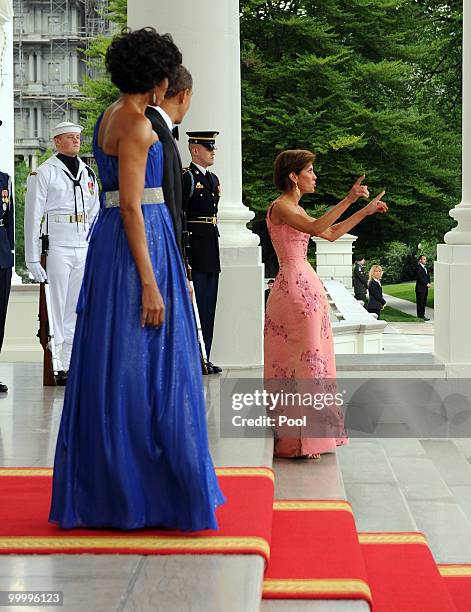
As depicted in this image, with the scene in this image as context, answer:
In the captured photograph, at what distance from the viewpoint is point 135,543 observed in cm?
568

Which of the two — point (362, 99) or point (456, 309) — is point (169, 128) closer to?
point (456, 309)

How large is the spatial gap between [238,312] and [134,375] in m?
7.83

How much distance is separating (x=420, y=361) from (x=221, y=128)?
11.1ft

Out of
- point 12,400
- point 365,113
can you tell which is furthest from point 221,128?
point 365,113

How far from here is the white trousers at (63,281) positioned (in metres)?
11.8

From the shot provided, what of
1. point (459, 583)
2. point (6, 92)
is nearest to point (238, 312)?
point (459, 583)

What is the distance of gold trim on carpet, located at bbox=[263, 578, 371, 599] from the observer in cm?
573

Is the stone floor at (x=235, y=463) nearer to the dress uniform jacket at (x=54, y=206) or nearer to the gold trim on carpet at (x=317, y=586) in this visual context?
the gold trim on carpet at (x=317, y=586)

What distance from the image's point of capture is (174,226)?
20.1 feet

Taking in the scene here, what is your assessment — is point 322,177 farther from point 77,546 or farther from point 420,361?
point 77,546

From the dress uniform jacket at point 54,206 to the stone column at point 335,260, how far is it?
97.4ft

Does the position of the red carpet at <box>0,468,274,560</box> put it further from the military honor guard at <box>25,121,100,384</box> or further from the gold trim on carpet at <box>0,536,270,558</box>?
the military honor guard at <box>25,121,100,384</box>

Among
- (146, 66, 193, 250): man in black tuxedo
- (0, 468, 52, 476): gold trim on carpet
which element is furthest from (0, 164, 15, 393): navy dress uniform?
(146, 66, 193, 250): man in black tuxedo

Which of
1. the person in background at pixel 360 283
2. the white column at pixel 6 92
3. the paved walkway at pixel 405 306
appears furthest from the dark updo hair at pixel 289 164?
the paved walkway at pixel 405 306
